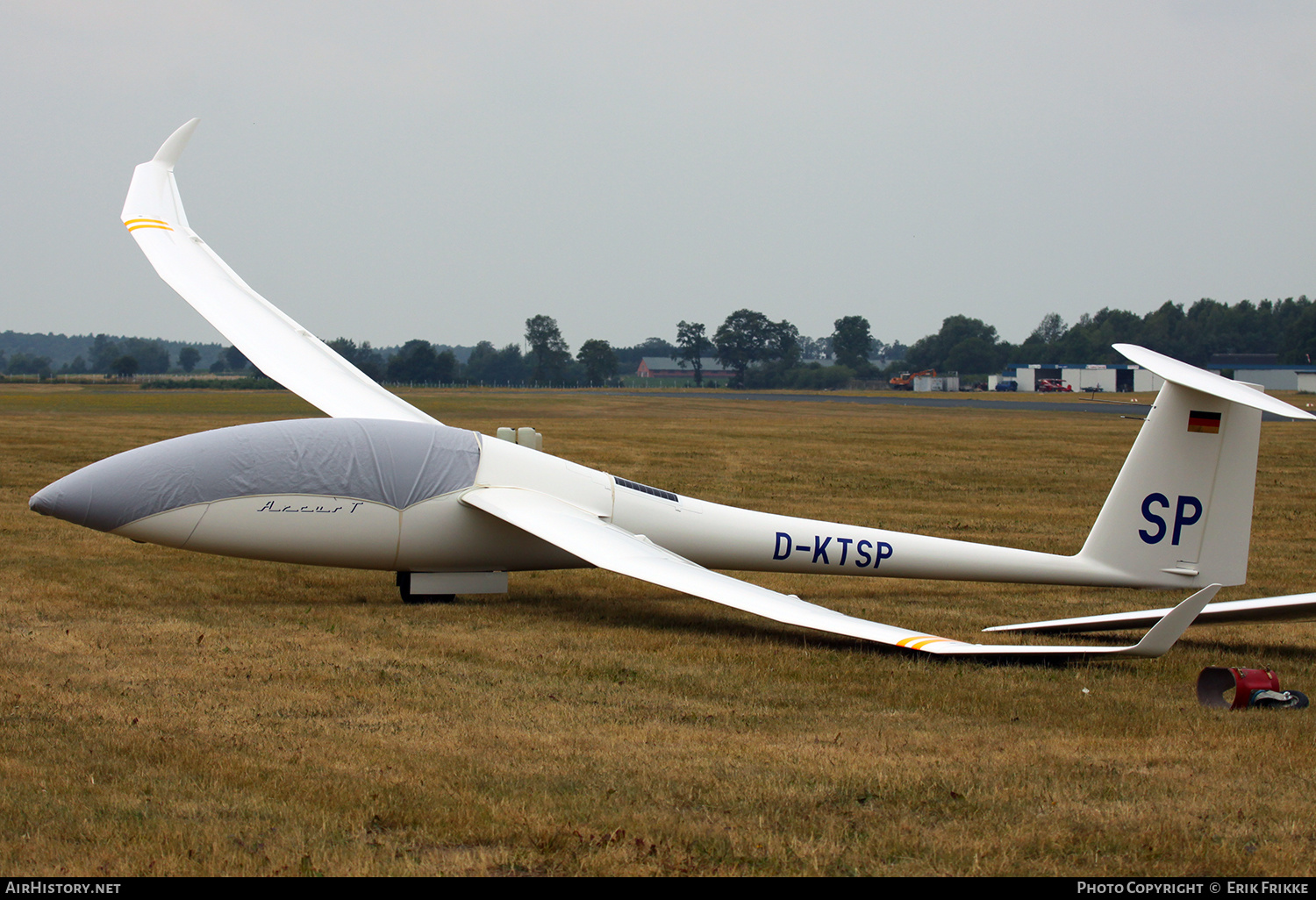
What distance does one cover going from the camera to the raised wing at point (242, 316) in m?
15.3

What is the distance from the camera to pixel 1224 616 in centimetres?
1036

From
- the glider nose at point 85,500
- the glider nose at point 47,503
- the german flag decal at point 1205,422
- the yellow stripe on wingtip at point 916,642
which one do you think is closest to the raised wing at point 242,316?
the glider nose at point 85,500

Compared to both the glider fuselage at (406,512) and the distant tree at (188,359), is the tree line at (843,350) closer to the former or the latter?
the distant tree at (188,359)

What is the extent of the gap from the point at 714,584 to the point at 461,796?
490 centimetres

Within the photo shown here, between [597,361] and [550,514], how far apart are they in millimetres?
143389

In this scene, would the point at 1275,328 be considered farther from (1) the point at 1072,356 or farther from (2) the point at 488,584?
(2) the point at 488,584

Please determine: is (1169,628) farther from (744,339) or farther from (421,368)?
(744,339)

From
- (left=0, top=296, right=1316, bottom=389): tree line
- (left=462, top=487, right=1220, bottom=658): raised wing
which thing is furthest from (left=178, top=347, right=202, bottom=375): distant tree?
(left=462, top=487, right=1220, bottom=658): raised wing

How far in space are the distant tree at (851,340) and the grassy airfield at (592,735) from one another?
16597 cm

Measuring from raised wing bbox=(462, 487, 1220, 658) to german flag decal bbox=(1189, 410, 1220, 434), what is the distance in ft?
10.1

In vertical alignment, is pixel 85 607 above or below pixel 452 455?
below

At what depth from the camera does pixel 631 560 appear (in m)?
10.9

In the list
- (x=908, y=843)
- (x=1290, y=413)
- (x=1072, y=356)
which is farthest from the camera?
(x=1072, y=356)
